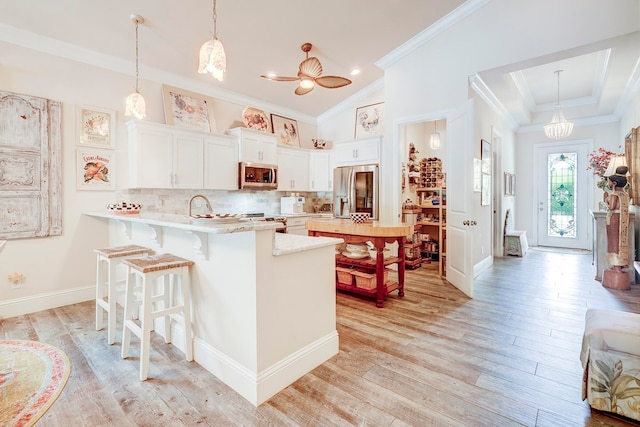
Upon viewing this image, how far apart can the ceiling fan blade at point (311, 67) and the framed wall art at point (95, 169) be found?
101 inches

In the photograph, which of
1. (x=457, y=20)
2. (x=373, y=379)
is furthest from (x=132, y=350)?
(x=457, y=20)

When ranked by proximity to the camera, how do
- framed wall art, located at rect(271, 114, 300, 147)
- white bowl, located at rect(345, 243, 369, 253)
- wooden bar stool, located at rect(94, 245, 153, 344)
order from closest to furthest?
1. wooden bar stool, located at rect(94, 245, 153, 344)
2. white bowl, located at rect(345, 243, 369, 253)
3. framed wall art, located at rect(271, 114, 300, 147)

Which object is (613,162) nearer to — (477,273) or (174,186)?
(477,273)

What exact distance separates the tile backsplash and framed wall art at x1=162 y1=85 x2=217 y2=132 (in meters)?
0.98

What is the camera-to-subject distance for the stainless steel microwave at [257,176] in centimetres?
475

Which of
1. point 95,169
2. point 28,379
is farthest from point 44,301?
point 28,379

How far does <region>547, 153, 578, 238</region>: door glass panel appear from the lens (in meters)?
6.67

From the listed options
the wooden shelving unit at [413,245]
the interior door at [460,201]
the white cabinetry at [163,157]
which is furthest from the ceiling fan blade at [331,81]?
the wooden shelving unit at [413,245]

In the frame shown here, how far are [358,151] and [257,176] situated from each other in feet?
6.02

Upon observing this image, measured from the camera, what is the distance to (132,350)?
7.85 feet

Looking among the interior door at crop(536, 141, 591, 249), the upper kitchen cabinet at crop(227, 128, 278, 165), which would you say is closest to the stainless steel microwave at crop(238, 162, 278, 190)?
the upper kitchen cabinet at crop(227, 128, 278, 165)

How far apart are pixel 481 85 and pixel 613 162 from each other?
2015 millimetres

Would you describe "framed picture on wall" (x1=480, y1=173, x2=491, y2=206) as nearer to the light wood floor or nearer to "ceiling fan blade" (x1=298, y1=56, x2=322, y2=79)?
the light wood floor

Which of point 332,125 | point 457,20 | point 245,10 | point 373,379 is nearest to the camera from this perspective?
point 373,379
